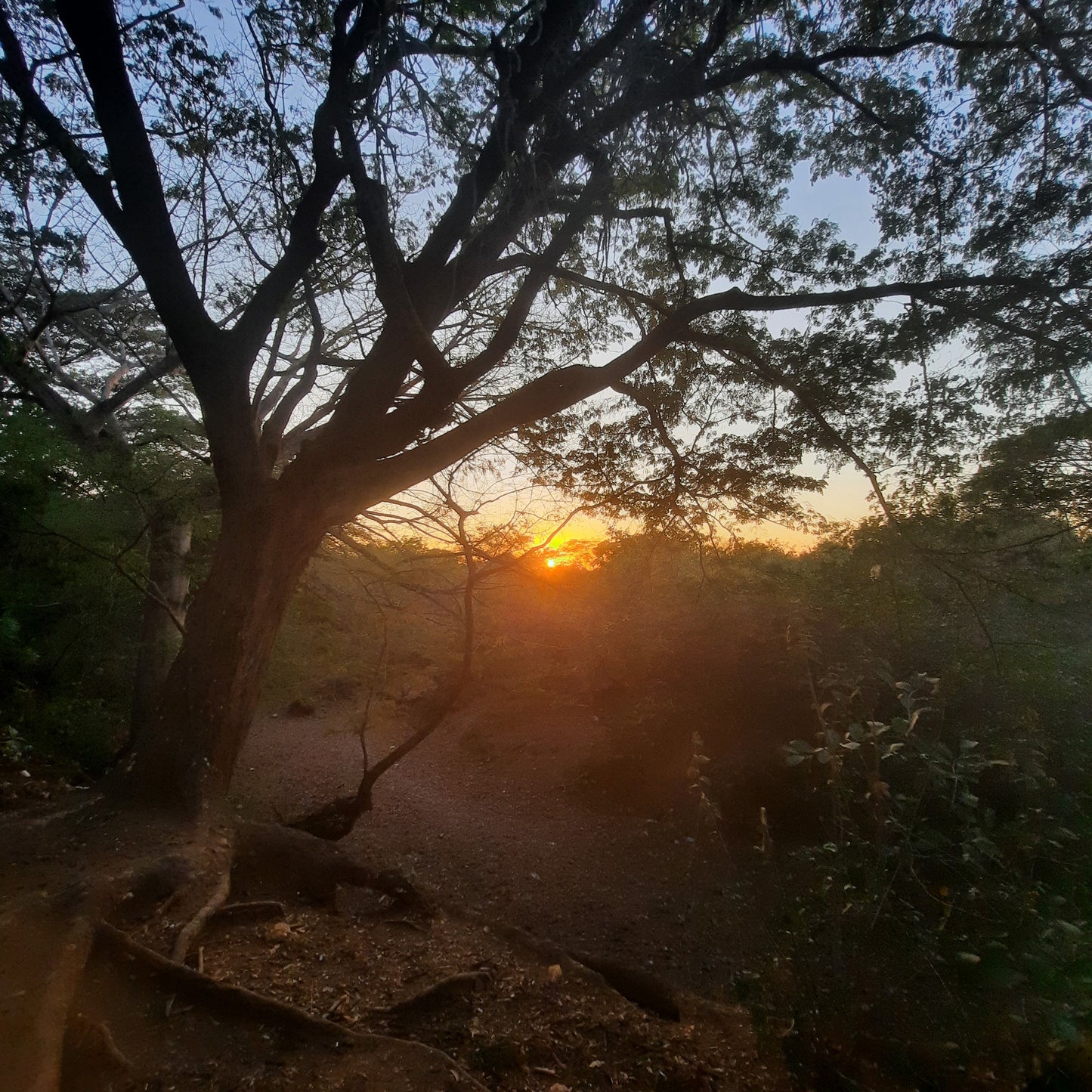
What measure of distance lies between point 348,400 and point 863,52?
4671mm

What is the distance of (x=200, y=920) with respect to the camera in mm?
3186

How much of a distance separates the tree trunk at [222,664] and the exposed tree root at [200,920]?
0.61 m

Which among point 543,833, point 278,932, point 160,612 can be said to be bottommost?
point 278,932

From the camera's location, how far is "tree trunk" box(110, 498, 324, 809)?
13.2 ft

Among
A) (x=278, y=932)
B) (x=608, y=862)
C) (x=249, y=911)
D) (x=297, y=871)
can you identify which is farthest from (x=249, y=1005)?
(x=608, y=862)

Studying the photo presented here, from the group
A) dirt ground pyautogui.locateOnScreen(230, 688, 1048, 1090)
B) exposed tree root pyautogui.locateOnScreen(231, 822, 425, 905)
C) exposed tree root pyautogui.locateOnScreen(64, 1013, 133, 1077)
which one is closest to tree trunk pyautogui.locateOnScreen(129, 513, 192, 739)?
dirt ground pyautogui.locateOnScreen(230, 688, 1048, 1090)

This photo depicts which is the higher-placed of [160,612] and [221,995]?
[160,612]

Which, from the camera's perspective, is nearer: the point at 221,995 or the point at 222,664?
the point at 221,995

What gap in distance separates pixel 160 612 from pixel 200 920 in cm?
520

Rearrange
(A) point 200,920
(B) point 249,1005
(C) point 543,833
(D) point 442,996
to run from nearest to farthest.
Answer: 1. (B) point 249,1005
2. (D) point 442,996
3. (A) point 200,920
4. (C) point 543,833

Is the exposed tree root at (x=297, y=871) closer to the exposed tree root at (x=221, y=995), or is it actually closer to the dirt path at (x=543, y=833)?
the dirt path at (x=543, y=833)

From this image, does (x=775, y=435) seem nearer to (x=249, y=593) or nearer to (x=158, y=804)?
(x=249, y=593)

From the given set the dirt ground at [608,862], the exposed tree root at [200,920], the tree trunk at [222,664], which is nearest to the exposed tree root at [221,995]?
the exposed tree root at [200,920]

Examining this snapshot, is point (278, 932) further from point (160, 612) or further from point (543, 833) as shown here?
point (160, 612)
